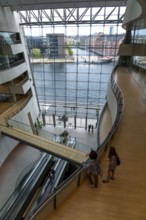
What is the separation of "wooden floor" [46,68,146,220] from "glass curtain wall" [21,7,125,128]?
50.0ft

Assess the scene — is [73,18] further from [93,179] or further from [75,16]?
[93,179]

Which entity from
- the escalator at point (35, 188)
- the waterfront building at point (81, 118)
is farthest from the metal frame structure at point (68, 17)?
the escalator at point (35, 188)

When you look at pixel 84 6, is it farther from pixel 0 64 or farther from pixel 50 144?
pixel 50 144

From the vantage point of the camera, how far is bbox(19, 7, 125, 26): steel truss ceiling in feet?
62.5

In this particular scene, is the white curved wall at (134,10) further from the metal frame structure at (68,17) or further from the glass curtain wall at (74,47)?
the glass curtain wall at (74,47)

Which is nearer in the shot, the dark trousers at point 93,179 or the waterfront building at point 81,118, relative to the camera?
the waterfront building at point 81,118

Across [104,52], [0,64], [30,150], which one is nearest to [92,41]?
[104,52]

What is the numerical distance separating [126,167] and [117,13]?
678 inches

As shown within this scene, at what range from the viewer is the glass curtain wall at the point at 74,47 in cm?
1956

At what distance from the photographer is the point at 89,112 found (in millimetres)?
23797

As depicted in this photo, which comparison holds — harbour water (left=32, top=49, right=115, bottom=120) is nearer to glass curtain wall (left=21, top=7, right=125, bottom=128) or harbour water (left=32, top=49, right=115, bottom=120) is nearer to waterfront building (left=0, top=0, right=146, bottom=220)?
glass curtain wall (left=21, top=7, right=125, bottom=128)

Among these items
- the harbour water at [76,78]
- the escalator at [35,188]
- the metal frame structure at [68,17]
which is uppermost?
the metal frame structure at [68,17]

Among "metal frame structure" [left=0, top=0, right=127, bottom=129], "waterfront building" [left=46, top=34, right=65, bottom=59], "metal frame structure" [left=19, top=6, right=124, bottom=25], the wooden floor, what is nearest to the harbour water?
"metal frame structure" [left=0, top=0, right=127, bottom=129]

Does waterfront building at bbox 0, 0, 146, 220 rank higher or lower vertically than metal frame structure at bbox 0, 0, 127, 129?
lower
